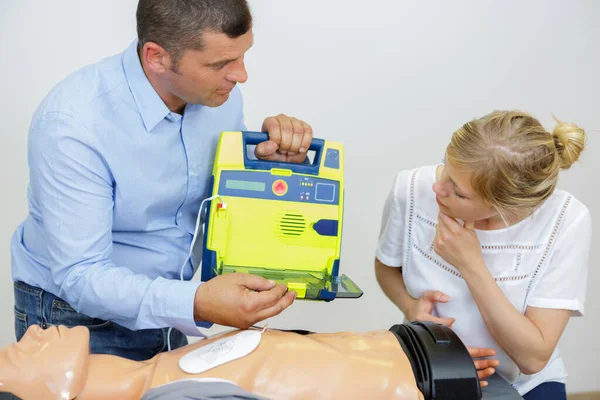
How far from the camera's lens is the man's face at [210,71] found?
146cm

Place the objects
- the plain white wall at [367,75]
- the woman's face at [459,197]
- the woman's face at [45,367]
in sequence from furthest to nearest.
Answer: the plain white wall at [367,75], the woman's face at [459,197], the woman's face at [45,367]

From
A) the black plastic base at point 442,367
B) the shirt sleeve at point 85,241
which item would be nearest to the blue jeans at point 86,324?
the shirt sleeve at point 85,241

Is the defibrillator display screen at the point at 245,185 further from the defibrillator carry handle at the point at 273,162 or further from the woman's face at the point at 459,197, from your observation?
the woman's face at the point at 459,197

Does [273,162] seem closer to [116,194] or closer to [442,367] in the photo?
[116,194]

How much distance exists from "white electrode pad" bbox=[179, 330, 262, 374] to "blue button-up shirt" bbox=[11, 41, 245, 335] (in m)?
0.16

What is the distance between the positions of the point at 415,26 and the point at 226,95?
1.21 m

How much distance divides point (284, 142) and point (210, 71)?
0.23 m

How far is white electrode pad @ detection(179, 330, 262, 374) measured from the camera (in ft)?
3.81

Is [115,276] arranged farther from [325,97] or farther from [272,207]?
[325,97]

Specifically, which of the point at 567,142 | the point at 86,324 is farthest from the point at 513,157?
the point at 86,324

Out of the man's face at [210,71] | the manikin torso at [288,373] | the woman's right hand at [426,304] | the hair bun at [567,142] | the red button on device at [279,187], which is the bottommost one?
the woman's right hand at [426,304]

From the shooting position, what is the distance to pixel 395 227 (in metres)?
1.76

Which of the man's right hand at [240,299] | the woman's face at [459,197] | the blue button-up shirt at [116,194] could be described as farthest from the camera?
the woman's face at [459,197]

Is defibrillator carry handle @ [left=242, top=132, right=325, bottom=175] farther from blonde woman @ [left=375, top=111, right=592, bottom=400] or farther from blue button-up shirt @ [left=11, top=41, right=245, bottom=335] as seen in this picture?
blonde woman @ [left=375, top=111, right=592, bottom=400]
